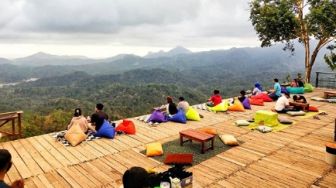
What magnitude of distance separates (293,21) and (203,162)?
1676 cm

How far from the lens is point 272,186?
6426mm

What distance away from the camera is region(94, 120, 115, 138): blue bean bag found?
9.90 m

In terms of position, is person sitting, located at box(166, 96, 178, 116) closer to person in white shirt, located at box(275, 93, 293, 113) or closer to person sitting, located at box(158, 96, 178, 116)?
person sitting, located at box(158, 96, 178, 116)

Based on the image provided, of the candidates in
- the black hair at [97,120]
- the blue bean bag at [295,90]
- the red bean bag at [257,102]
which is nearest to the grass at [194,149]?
the black hair at [97,120]

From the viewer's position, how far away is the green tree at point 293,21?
64.2 ft

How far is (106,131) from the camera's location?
991 centimetres

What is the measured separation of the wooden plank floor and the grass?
0.22 metres

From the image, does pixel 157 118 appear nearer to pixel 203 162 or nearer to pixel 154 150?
pixel 154 150

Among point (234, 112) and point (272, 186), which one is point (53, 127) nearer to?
point (234, 112)

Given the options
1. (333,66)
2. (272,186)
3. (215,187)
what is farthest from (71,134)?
(333,66)

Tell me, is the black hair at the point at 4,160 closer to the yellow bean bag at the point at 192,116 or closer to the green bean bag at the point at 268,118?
the yellow bean bag at the point at 192,116

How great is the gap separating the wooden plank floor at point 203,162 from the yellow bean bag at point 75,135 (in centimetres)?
25

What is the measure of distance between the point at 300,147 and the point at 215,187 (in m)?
3.95

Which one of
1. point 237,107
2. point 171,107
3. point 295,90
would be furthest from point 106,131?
point 295,90
